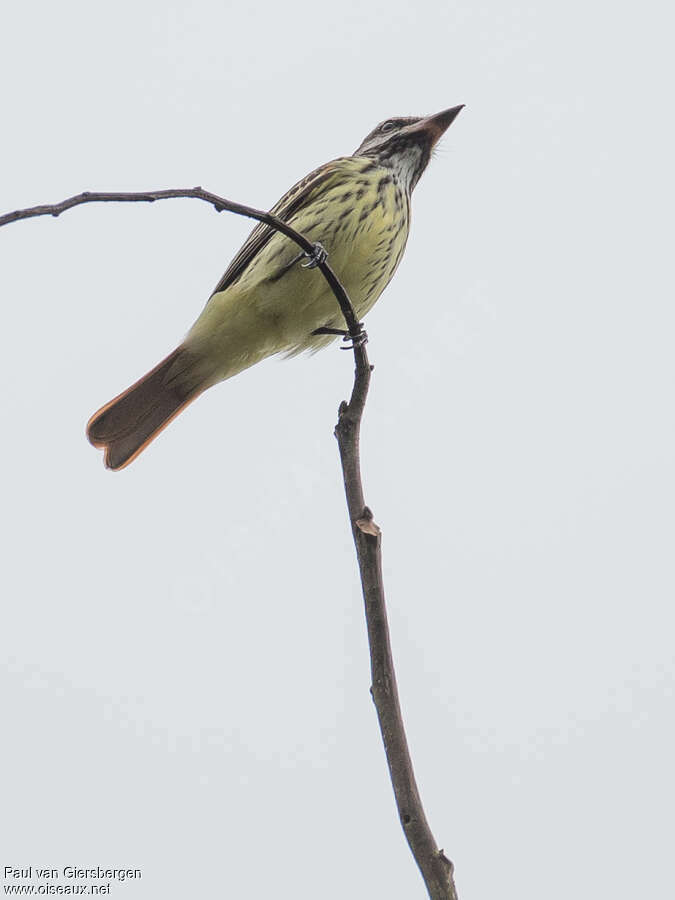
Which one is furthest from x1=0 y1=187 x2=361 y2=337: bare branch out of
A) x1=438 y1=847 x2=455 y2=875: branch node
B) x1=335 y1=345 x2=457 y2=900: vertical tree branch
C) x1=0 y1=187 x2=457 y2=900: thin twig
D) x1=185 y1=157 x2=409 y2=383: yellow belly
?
x1=185 y1=157 x2=409 y2=383: yellow belly

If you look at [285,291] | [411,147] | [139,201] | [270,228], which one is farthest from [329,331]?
[139,201]

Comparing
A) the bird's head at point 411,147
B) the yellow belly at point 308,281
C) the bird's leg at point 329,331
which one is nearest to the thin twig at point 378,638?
the yellow belly at point 308,281

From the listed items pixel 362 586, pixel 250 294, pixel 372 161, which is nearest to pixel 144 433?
pixel 250 294

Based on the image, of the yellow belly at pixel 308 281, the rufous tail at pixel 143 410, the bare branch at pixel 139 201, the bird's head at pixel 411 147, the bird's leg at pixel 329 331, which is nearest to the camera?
the bare branch at pixel 139 201

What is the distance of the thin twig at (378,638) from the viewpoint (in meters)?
2.13

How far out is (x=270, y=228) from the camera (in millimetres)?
5098

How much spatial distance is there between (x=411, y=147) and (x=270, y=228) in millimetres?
1046

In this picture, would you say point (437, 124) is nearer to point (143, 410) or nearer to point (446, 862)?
point (143, 410)

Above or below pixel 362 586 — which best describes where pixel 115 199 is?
above

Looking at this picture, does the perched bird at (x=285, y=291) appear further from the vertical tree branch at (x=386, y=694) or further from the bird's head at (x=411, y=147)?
the vertical tree branch at (x=386, y=694)

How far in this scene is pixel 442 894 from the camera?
6.79 feet

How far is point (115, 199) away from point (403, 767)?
1.27m

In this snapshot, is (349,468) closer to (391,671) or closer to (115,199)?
(391,671)

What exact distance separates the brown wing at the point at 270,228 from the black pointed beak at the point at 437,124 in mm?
Answer: 583
